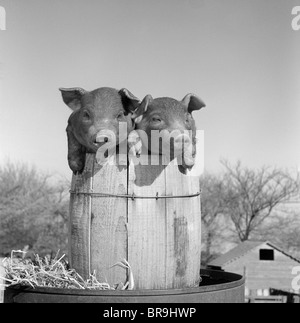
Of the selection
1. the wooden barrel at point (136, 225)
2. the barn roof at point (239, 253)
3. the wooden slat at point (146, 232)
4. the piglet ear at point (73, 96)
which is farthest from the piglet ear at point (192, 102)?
the barn roof at point (239, 253)

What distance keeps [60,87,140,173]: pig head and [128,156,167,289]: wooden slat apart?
0.29 metres

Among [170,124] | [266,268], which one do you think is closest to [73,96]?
[170,124]

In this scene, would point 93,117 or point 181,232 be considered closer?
point 93,117

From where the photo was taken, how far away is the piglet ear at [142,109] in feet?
9.77

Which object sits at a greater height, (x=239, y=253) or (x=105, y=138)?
(x=105, y=138)

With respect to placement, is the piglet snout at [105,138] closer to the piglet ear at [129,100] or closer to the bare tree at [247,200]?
the piglet ear at [129,100]

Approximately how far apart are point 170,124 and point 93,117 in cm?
47

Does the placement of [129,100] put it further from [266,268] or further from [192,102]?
[266,268]

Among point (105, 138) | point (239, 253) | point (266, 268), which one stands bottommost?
point (266, 268)

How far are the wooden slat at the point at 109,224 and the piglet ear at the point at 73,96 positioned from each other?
468 millimetres

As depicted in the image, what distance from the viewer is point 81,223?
302cm

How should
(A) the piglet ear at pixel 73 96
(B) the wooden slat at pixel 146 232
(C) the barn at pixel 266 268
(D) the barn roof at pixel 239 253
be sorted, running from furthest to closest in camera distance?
(C) the barn at pixel 266 268 → (D) the barn roof at pixel 239 253 → (A) the piglet ear at pixel 73 96 → (B) the wooden slat at pixel 146 232

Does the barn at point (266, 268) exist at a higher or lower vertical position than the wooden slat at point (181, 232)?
lower

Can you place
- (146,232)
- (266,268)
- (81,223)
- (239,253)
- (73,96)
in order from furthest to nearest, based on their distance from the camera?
(266,268) < (239,253) < (73,96) < (81,223) < (146,232)
